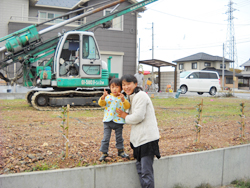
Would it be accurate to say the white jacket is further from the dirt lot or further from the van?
the van

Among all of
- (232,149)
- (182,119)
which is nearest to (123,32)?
(182,119)

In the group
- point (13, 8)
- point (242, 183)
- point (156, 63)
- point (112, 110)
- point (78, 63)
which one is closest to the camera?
point (112, 110)

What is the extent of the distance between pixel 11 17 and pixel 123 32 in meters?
8.23

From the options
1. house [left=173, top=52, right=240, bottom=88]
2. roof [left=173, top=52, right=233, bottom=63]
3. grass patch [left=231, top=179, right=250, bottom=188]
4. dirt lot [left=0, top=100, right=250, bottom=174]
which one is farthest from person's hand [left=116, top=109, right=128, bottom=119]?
roof [left=173, top=52, right=233, bottom=63]

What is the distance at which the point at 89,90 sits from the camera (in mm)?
11578

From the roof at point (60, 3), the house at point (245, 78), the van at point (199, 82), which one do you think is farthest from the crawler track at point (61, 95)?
the house at point (245, 78)

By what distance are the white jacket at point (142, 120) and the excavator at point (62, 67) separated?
715 centimetres

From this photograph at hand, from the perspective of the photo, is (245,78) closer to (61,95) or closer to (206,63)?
(206,63)

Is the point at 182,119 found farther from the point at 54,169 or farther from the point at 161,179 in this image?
the point at 54,169

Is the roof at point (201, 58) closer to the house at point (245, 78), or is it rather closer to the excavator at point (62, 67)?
the house at point (245, 78)

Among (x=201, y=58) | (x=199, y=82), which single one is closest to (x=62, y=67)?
(x=199, y=82)

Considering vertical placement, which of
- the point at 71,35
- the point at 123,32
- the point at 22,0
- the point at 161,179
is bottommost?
the point at 161,179

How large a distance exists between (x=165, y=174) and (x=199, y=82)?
19397 mm

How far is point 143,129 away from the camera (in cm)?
364
